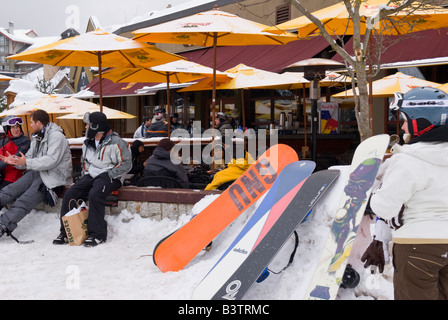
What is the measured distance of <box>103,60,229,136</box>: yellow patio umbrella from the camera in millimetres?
9086

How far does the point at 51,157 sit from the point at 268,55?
805 cm

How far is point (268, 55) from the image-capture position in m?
12.9

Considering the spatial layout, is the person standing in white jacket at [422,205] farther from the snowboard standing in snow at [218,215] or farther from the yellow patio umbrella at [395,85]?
the yellow patio umbrella at [395,85]

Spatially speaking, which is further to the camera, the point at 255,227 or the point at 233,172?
the point at 233,172

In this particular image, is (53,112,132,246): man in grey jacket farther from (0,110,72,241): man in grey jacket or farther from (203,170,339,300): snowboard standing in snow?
(203,170,339,300): snowboard standing in snow

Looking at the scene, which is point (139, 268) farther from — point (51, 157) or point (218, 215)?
point (51, 157)

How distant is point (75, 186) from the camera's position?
19.6 feet

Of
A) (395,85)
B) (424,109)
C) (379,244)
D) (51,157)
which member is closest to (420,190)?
(424,109)

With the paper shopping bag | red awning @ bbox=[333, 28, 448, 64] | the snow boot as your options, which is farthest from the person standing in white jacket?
red awning @ bbox=[333, 28, 448, 64]

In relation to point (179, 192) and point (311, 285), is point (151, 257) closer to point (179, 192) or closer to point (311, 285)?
point (179, 192)

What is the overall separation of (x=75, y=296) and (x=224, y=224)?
155 cm

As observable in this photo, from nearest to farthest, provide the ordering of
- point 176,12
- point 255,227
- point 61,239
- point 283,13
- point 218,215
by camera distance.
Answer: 1. point 255,227
2. point 218,215
3. point 61,239
4. point 283,13
5. point 176,12

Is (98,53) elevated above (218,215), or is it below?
above
